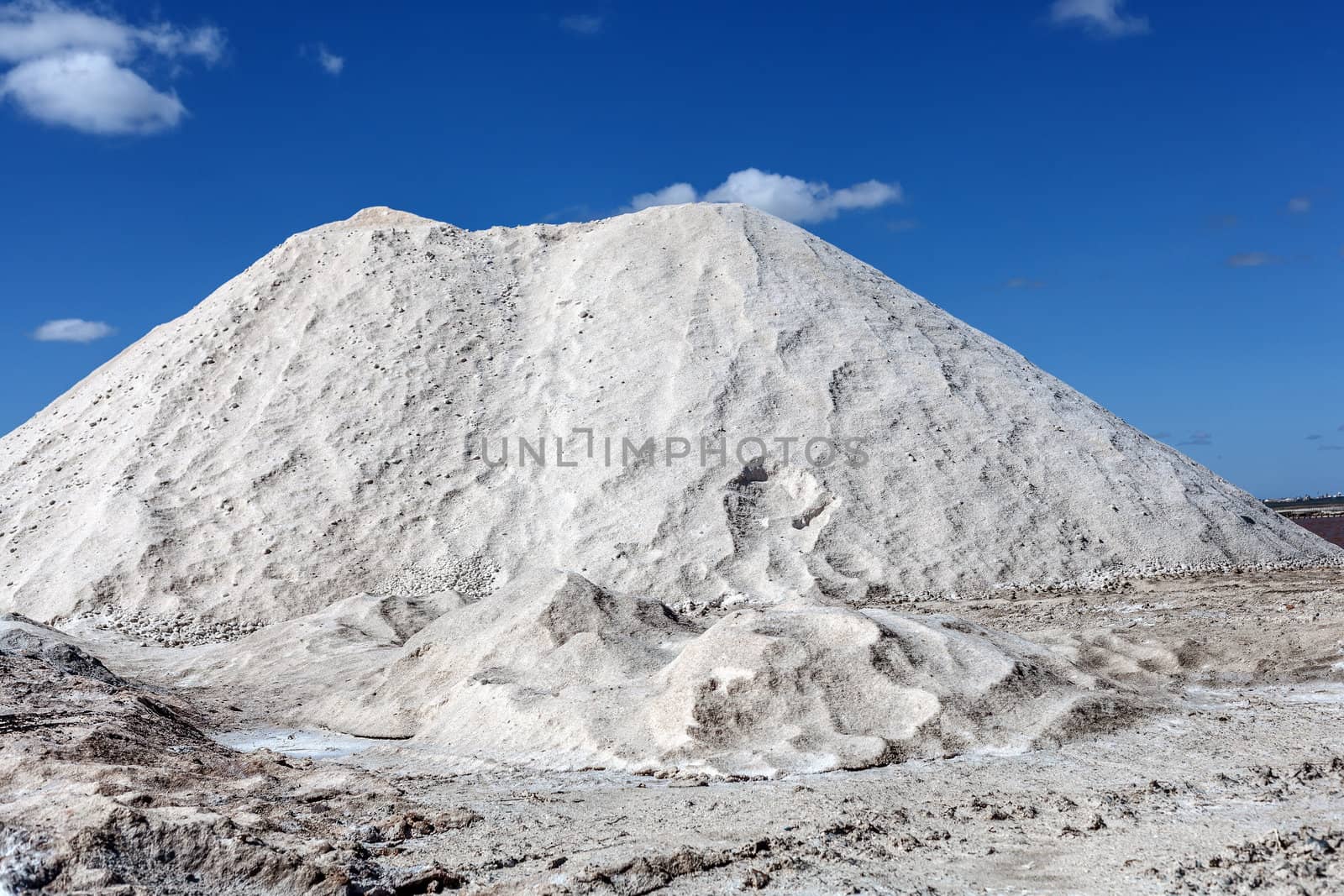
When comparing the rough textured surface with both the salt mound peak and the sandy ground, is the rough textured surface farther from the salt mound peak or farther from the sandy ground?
the sandy ground

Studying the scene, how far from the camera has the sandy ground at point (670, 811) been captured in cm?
341

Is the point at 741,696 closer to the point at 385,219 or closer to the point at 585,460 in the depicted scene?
the point at 585,460

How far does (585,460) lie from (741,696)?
735 centimetres

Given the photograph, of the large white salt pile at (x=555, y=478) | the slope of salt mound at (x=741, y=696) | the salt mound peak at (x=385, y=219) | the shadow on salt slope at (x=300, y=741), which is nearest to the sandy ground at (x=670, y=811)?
the shadow on salt slope at (x=300, y=741)

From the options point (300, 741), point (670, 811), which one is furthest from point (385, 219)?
point (670, 811)

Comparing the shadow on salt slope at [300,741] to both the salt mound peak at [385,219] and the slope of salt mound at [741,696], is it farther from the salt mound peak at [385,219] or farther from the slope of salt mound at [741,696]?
the salt mound peak at [385,219]

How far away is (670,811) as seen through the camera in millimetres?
4477

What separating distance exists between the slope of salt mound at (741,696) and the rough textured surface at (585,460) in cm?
398

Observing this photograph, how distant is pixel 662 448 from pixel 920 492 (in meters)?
3.02

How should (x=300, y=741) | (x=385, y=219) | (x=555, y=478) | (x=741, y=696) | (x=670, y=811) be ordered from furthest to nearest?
(x=385, y=219) < (x=555, y=478) < (x=300, y=741) < (x=741, y=696) < (x=670, y=811)

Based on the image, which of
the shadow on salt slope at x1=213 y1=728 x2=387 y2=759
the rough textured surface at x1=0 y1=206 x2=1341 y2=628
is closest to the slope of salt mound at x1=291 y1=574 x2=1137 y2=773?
the shadow on salt slope at x1=213 y1=728 x2=387 y2=759

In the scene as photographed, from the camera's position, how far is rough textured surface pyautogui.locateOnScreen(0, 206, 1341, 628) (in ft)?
37.9

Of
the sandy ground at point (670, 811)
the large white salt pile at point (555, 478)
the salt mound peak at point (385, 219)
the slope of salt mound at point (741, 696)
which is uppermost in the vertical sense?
the salt mound peak at point (385, 219)

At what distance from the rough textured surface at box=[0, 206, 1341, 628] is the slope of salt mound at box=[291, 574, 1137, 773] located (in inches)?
157
